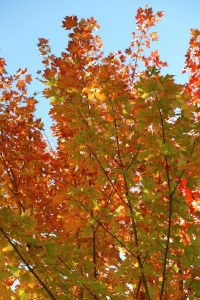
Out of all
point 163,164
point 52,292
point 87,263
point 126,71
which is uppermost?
point 126,71

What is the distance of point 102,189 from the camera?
4270mm

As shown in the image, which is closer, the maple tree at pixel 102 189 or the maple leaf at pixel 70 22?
the maple tree at pixel 102 189

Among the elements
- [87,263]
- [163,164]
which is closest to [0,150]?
[87,263]

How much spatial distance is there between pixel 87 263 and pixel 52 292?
459mm

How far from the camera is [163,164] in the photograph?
9.84 ft

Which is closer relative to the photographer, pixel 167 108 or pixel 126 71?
pixel 167 108

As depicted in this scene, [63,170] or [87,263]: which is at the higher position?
[63,170]

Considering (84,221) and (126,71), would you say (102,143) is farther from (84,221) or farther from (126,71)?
(126,71)

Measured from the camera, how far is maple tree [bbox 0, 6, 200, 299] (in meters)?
2.66

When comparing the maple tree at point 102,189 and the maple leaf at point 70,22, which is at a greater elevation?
the maple leaf at point 70,22

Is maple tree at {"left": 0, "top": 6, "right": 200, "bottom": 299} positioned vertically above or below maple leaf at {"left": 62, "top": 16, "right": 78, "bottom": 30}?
below

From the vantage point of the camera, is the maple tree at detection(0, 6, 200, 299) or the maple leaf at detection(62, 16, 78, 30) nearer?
the maple tree at detection(0, 6, 200, 299)

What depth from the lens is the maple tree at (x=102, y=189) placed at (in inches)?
105

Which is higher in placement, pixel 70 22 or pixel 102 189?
pixel 70 22
